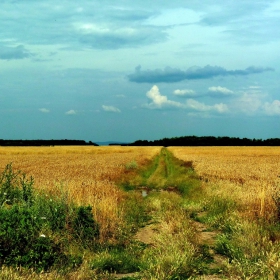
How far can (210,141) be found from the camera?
519ft

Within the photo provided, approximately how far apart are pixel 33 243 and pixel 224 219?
6.54 meters

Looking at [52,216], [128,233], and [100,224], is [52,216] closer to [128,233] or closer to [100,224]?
[100,224]

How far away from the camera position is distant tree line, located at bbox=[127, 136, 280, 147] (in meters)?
149

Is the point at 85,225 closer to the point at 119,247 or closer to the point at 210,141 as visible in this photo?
the point at 119,247

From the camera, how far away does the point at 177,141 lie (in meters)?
164

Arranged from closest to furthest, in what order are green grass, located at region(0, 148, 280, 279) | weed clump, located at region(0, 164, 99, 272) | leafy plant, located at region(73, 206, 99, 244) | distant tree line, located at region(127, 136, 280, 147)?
green grass, located at region(0, 148, 280, 279) < weed clump, located at region(0, 164, 99, 272) < leafy plant, located at region(73, 206, 99, 244) < distant tree line, located at region(127, 136, 280, 147)

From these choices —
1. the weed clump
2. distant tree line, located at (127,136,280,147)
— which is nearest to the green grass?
the weed clump

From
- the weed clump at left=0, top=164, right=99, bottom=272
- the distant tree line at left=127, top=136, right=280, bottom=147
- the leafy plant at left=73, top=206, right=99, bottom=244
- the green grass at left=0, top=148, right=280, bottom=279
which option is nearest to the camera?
the green grass at left=0, top=148, right=280, bottom=279

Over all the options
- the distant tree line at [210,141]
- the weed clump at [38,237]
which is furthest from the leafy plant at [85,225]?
the distant tree line at [210,141]

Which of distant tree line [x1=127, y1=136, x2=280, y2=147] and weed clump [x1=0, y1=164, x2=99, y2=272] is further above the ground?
distant tree line [x1=127, y1=136, x2=280, y2=147]

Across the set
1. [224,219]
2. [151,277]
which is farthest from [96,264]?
[224,219]

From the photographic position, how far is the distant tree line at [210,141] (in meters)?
149

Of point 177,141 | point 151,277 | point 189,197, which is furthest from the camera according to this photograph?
point 177,141

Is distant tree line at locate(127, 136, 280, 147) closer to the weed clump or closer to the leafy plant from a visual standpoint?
the leafy plant
